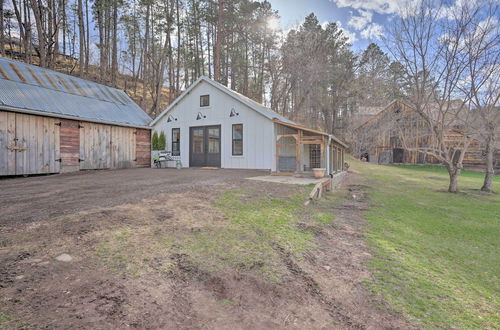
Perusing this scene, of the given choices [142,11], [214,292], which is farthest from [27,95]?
[142,11]

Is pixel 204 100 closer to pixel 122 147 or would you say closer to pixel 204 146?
→ pixel 204 146

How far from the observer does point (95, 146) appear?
12227 mm

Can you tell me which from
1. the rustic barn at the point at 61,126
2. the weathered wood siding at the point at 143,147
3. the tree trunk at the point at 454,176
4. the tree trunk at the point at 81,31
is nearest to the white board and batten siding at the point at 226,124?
the weathered wood siding at the point at 143,147

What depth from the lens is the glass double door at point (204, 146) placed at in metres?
13.1

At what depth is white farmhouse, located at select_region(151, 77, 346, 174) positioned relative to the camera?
11102 millimetres

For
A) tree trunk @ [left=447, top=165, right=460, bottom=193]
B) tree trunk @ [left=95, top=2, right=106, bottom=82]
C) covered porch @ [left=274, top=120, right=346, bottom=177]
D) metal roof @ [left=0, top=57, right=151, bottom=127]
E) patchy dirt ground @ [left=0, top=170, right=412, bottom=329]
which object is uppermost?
tree trunk @ [left=95, top=2, right=106, bottom=82]

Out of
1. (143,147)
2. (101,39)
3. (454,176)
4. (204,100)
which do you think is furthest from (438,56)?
(101,39)

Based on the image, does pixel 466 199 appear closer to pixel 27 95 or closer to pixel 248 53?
pixel 27 95

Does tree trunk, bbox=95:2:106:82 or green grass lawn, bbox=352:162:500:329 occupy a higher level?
tree trunk, bbox=95:2:106:82

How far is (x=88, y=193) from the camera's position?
566cm

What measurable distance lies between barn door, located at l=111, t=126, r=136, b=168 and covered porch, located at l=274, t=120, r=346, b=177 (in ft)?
27.9

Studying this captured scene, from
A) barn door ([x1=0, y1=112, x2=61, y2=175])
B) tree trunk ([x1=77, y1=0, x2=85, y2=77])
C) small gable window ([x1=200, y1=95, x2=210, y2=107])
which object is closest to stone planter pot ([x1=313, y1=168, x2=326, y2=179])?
small gable window ([x1=200, y1=95, x2=210, y2=107])

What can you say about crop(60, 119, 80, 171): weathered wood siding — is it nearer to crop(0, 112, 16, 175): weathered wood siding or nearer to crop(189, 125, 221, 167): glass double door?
crop(0, 112, 16, 175): weathered wood siding

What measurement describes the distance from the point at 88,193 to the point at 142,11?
70.3ft
